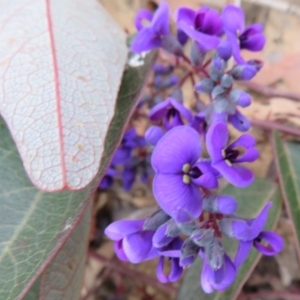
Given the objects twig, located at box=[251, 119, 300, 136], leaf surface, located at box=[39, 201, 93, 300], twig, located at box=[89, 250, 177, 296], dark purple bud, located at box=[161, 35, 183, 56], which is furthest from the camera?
twig, located at box=[89, 250, 177, 296]

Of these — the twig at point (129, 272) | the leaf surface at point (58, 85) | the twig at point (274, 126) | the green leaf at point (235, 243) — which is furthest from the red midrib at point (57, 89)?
the twig at point (129, 272)

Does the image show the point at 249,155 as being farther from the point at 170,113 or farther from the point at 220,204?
the point at 170,113

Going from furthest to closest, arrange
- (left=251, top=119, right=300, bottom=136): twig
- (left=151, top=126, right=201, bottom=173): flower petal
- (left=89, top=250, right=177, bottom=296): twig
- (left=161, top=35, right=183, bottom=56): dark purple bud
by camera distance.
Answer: (left=89, top=250, right=177, bottom=296): twig < (left=251, top=119, right=300, bottom=136): twig < (left=161, top=35, right=183, bottom=56): dark purple bud < (left=151, top=126, right=201, bottom=173): flower petal

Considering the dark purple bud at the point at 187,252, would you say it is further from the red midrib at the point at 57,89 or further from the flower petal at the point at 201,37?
the flower petal at the point at 201,37

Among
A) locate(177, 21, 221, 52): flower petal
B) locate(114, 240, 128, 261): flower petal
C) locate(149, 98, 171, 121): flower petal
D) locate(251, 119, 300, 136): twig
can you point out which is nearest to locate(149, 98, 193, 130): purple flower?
locate(149, 98, 171, 121): flower petal

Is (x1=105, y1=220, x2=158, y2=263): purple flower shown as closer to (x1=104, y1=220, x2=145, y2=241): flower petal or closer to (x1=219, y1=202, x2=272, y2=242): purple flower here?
(x1=104, y1=220, x2=145, y2=241): flower petal

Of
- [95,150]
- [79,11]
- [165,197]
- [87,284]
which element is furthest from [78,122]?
[87,284]

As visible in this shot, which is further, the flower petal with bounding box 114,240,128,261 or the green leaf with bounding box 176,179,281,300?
the green leaf with bounding box 176,179,281,300
